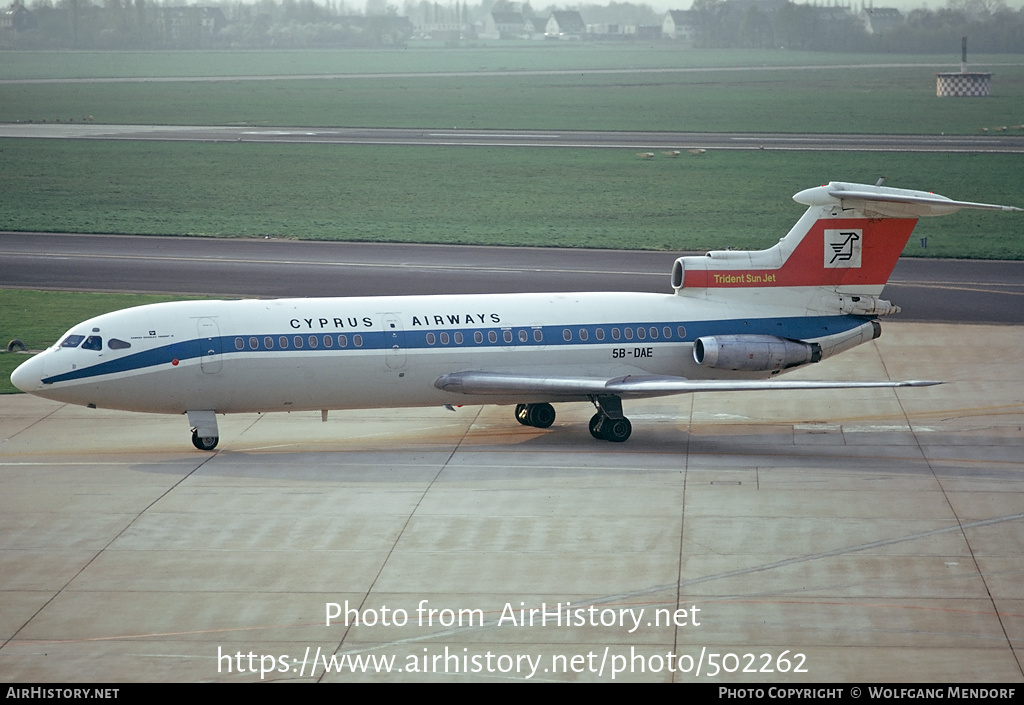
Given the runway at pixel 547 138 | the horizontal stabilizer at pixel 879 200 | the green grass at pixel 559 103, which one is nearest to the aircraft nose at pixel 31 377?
the horizontal stabilizer at pixel 879 200

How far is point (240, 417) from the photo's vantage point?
33125mm

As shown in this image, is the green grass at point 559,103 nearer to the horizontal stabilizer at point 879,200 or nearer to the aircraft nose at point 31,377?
the horizontal stabilizer at point 879,200

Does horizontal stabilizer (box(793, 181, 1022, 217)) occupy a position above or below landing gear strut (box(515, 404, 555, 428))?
above

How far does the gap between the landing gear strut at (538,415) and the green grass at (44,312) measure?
Answer: 52.3ft

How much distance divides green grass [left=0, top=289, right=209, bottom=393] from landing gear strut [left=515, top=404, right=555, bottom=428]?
15934 millimetres

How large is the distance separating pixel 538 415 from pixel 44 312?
70.9ft

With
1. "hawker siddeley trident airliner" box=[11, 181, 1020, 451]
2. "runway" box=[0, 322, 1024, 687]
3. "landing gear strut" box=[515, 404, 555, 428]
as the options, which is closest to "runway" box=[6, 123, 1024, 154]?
"hawker siddeley trident airliner" box=[11, 181, 1020, 451]

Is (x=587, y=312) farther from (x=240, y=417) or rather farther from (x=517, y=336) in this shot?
(x=240, y=417)

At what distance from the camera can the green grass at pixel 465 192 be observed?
62875mm

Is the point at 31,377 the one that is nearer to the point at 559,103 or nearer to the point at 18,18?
the point at 559,103

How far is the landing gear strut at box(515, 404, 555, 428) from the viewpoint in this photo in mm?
31906

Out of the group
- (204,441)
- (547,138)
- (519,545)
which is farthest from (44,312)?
(547,138)

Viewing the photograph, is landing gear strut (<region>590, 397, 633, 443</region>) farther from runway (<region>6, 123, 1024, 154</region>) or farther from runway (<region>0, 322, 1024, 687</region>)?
runway (<region>6, 123, 1024, 154</region>)
